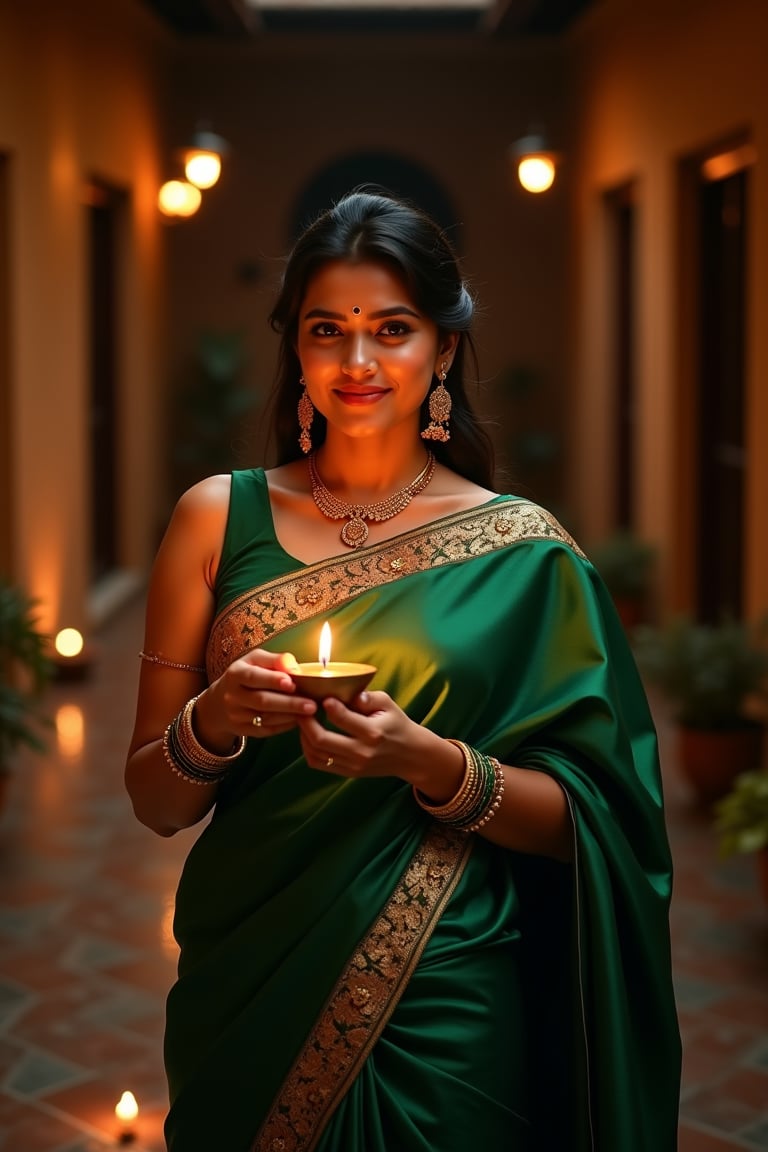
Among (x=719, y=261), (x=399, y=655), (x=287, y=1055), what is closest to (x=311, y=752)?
(x=399, y=655)

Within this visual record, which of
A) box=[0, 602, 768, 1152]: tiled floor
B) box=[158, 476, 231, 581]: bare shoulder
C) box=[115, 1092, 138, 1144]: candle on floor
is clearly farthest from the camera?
box=[0, 602, 768, 1152]: tiled floor

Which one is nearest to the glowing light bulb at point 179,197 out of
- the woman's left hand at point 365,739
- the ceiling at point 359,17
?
the ceiling at point 359,17

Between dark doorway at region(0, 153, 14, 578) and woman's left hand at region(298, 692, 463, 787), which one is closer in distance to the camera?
woman's left hand at region(298, 692, 463, 787)

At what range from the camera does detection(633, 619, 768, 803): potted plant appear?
643cm

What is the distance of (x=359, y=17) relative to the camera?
40.8ft

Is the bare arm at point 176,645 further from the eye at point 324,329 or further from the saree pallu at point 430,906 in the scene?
the eye at point 324,329

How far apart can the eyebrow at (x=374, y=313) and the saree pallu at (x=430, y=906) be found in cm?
29

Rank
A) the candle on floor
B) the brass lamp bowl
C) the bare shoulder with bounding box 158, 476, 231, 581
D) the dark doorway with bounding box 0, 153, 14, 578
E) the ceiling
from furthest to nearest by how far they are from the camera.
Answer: the ceiling < the dark doorway with bounding box 0, 153, 14, 578 < the candle on floor < the bare shoulder with bounding box 158, 476, 231, 581 < the brass lamp bowl

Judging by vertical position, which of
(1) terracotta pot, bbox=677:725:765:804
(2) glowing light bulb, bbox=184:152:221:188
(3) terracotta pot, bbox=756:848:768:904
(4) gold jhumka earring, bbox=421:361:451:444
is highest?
(2) glowing light bulb, bbox=184:152:221:188

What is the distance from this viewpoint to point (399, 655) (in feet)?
6.84

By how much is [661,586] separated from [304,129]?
582cm

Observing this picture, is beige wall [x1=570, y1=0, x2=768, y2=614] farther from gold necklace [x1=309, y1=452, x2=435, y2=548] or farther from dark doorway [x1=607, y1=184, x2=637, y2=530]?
gold necklace [x1=309, y1=452, x2=435, y2=548]

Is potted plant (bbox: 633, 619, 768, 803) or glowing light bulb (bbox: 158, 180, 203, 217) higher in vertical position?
glowing light bulb (bbox: 158, 180, 203, 217)

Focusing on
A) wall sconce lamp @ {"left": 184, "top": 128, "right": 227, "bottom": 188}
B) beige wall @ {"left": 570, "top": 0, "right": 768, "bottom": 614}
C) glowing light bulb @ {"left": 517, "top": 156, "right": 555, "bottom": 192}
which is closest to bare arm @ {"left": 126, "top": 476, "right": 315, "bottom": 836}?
beige wall @ {"left": 570, "top": 0, "right": 768, "bottom": 614}
